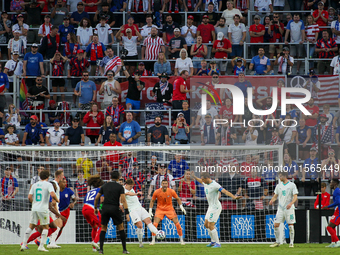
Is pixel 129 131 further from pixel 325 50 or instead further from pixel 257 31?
pixel 325 50

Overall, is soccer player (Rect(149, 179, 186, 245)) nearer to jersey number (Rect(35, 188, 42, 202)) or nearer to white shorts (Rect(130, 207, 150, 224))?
white shorts (Rect(130, 207, 150, 224))

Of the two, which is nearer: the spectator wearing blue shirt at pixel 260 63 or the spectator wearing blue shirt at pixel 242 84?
the spectator wearing blue shirt at pixel 242 84

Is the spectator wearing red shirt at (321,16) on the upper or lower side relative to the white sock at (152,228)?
upper

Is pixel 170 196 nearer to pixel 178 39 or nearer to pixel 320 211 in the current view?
pixel 320 211

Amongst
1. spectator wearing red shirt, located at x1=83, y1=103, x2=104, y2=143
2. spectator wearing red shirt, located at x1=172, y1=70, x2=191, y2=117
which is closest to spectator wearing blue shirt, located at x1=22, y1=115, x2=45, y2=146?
spectator wearing red shirt, located at x1=83, y1=103, x2=104, y2=143

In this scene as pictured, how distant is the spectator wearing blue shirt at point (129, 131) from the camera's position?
17016 mm

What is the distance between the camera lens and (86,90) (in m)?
19.0

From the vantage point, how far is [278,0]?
2209 centimetres

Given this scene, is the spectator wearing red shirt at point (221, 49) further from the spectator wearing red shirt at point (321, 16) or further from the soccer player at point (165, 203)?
the soccer player at point (165, 203)

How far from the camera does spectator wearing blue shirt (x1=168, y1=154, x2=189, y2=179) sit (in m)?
15.3

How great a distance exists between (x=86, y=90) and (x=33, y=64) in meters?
2.57

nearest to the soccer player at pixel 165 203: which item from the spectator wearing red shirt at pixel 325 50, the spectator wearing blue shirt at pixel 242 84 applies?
the spectator wearing blue shirt at pixel 242 84

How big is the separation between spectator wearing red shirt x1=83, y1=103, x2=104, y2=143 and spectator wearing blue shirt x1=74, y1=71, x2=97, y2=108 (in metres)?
0.91

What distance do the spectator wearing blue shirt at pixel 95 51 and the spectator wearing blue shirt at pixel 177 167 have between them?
6668 mm
